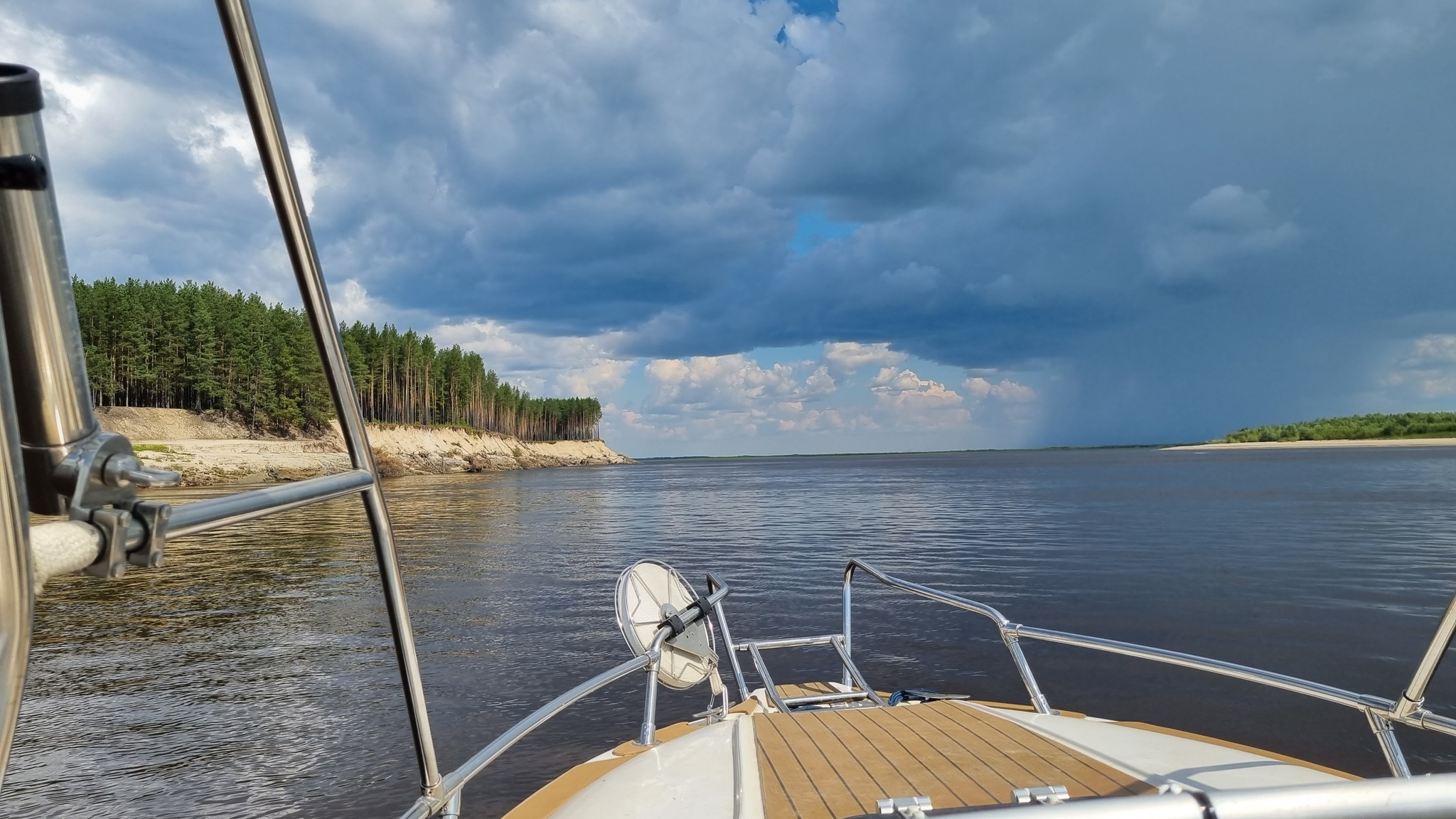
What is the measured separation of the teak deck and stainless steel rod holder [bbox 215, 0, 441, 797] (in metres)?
1.69

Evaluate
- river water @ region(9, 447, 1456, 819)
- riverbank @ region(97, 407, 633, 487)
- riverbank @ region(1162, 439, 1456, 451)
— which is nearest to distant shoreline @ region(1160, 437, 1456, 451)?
riverbank @ region(1162, 439, 1456, 451)

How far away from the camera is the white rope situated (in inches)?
28.0

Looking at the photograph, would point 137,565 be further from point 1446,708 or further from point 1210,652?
point 1210,652

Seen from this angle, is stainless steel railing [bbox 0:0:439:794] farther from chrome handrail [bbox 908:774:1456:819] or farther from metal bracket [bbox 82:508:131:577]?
chrome handrail [bbox 908:774:1456:819]

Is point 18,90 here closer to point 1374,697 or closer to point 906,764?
point 906,764

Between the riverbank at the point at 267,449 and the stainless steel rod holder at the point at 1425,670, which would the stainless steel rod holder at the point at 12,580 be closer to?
the stainless steel rod holder at the point at 1425,670

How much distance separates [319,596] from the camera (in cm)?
1547

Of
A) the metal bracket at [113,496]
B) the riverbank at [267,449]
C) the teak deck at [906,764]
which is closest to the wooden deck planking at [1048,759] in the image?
the teak deck at [906,764]

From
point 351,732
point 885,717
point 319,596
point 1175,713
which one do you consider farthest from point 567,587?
point 885,717

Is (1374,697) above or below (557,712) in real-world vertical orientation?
above

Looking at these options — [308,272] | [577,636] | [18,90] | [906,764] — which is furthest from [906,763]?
[577,636]

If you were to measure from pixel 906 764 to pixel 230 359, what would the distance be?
80495 mm

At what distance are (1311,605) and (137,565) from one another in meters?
16.7

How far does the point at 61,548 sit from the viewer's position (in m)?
0.76
